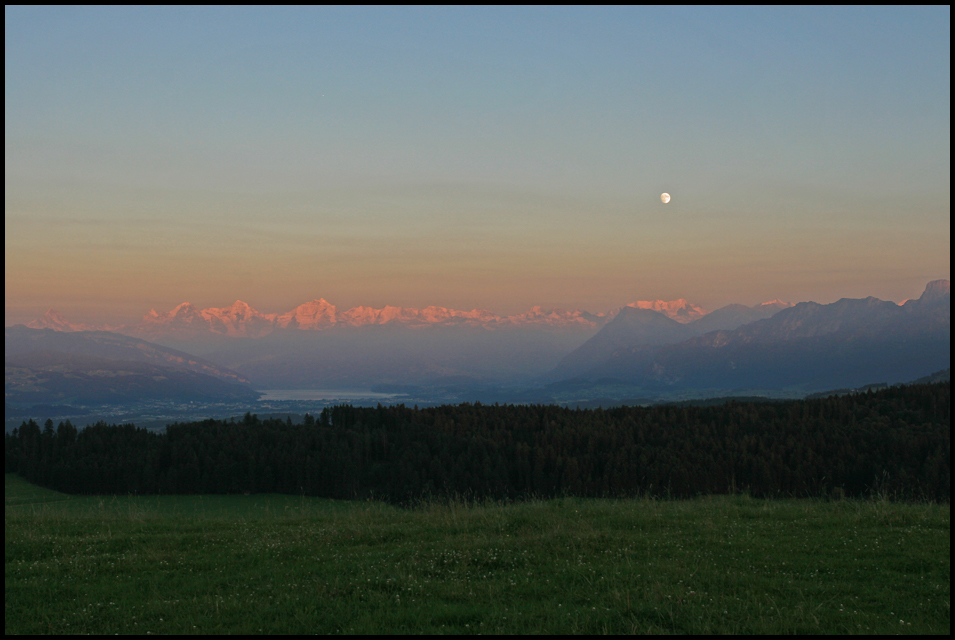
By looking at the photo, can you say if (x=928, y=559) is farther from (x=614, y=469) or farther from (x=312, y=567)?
(x=614, y=469)

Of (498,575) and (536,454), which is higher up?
(498,575)

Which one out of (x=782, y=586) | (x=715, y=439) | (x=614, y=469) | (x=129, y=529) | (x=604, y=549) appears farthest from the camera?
(x=715, y=439)

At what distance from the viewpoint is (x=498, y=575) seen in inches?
716

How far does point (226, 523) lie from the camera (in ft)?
94.8

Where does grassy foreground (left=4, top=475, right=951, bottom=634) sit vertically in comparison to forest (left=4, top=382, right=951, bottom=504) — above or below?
above

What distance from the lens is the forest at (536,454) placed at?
3391 inches

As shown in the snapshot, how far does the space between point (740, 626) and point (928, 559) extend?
8707mm

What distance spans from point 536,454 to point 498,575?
83009mm

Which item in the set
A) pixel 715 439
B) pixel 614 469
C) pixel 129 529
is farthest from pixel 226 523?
pixel 715 439

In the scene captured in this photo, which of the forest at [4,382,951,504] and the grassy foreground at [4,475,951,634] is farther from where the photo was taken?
the forest at [4,382,951,504]

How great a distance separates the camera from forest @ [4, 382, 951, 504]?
283ft

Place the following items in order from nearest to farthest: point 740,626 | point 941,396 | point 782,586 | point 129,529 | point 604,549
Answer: point 740,626 < point 782,586 < point 604,549 < point 129,529 < point 941,396

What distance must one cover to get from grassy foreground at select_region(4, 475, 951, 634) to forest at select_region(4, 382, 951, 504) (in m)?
57.3

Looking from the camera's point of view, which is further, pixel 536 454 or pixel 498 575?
pixel 536 454
